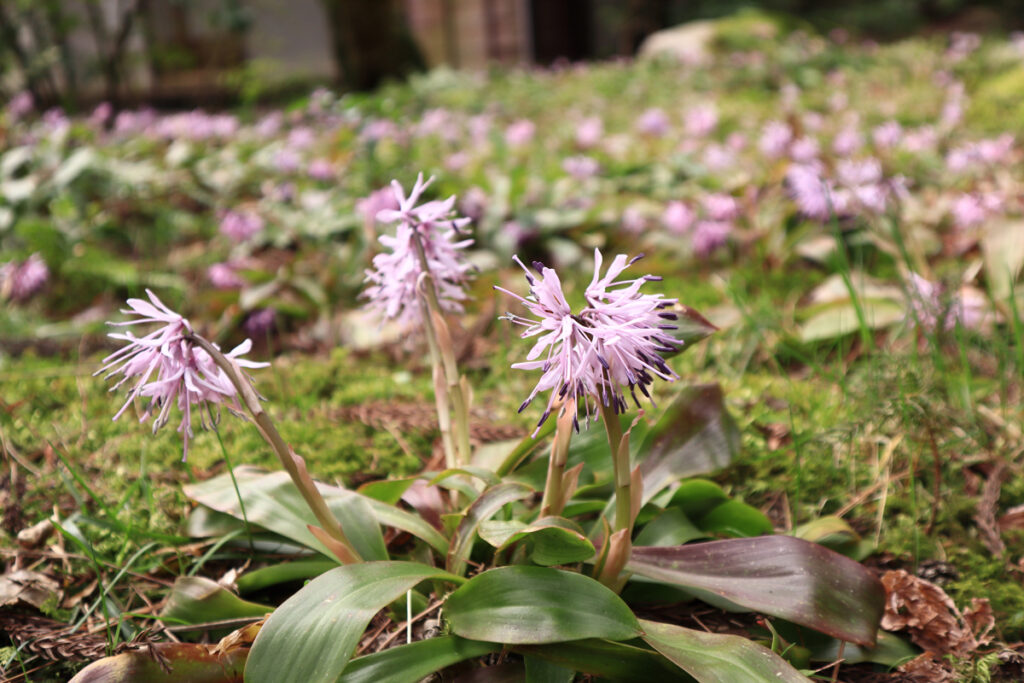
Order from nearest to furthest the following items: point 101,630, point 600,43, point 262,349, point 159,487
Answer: point 101,630 < point 159,487 < point 262,349 < point 600,43

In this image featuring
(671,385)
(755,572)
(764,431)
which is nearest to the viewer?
(755,572)

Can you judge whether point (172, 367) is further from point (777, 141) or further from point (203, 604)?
point (777, 141)

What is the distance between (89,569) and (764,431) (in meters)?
1.69

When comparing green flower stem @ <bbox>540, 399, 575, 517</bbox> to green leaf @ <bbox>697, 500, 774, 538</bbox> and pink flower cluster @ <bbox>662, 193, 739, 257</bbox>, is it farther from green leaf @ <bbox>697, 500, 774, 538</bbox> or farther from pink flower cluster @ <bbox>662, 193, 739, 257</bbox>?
pink flower cluster @ <bbox>662, 193, 739, 257</bbox>

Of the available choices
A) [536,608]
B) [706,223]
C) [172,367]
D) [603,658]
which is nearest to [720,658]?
[603,658]

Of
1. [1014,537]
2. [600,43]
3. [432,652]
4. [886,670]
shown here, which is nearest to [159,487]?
[432,652]

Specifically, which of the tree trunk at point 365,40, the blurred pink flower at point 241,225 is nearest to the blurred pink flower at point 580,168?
the blurred pink flower at point 241,225

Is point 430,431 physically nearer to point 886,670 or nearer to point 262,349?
point 886,670

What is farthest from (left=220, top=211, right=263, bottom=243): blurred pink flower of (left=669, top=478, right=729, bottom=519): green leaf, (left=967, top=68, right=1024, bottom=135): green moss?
(left=967, top=68, right=1024, bottom=135): green moss

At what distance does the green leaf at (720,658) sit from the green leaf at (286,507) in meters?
0.45

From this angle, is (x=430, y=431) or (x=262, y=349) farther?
(x=262, y=349)

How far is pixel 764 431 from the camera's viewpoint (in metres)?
2.06

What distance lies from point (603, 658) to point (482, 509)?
12.1 inches

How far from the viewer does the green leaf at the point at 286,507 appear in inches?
56.4
